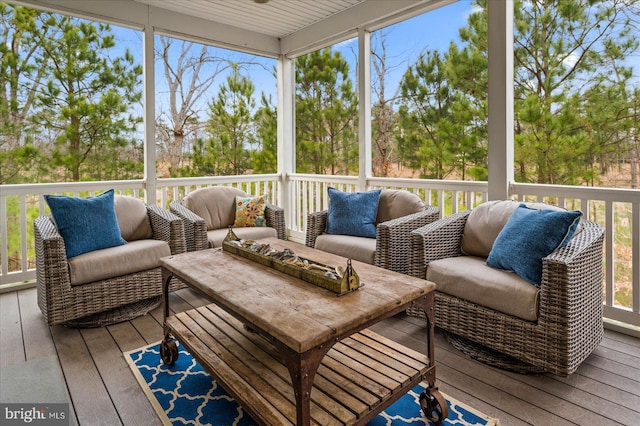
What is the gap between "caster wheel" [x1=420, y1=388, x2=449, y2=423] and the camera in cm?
178

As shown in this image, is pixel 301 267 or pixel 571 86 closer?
pixel 301 267

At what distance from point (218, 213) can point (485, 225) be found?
8.26 feet

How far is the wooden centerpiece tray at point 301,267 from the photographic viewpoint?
178 cm

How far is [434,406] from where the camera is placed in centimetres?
180

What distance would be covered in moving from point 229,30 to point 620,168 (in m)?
4.24

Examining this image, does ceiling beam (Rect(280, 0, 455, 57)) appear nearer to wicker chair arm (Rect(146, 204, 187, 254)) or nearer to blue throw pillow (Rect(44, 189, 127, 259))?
wicker chair arm (Rect(146, 204, 187, 254))

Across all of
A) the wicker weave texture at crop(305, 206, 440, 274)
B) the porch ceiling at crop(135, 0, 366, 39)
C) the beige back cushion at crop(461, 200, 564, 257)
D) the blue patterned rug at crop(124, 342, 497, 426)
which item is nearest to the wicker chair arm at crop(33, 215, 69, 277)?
the blue patterned rug at crop(124, 342, 497, 426)

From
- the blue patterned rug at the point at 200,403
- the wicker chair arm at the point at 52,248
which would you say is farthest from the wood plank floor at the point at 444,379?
the wicker chair arm at the point at 52,248

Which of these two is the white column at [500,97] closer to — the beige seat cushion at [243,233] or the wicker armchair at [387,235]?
the wicker armchair at [387,235]

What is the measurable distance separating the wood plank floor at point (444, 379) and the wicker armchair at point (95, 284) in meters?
0.15

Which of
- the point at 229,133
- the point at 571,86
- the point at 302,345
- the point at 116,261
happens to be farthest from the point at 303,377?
the point at 229,133

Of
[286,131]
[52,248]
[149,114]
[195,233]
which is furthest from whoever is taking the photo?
[286,131]

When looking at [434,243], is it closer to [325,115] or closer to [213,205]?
[213,205]

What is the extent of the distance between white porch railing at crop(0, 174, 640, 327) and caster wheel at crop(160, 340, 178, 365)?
232 centimetres
